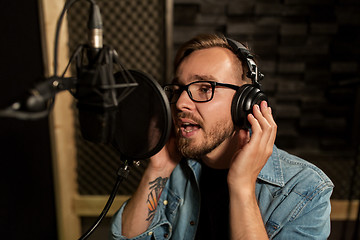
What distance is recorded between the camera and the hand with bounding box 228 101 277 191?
0.89 metres

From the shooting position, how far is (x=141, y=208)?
1104 mm

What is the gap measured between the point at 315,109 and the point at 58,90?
2269 millimetres

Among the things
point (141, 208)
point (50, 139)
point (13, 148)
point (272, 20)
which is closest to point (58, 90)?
point (141, 208)

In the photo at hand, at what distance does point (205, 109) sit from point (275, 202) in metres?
0.42

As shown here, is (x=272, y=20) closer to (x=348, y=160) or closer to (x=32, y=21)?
(x=348, y=160)

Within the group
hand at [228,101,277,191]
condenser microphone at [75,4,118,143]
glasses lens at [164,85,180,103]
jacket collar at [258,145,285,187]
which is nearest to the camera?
condenser microphone at [75,4,118,143]

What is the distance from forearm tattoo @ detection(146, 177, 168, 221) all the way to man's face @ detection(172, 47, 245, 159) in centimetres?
18

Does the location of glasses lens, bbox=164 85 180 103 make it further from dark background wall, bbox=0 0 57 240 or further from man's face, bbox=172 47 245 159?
dark background wall, bbox=0 0 57 240

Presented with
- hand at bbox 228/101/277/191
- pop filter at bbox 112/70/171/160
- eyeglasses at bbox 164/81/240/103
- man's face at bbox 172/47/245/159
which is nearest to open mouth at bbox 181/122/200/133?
man's face at bbox 172/47/245/159

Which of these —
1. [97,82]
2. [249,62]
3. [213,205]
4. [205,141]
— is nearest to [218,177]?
[213,205]

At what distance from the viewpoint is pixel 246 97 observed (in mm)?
972

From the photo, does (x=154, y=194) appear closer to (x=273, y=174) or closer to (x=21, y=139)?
(x=273, y=174)

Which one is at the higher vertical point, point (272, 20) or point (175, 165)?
point (272, 20)

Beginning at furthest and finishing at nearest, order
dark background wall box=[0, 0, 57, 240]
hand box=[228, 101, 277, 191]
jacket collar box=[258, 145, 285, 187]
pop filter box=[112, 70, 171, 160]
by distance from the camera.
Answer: dark background wall box=[0, 0, 57, 240] → jacket collar box=[258, 145, 285, 187] → hand box=[228, 101, 277, 191] → pop filter box=[112, 70, 171, 160]
